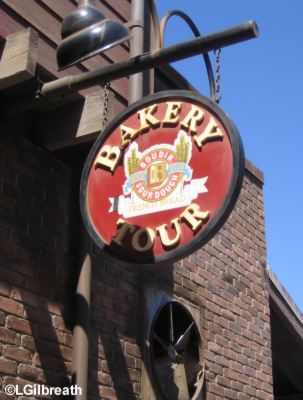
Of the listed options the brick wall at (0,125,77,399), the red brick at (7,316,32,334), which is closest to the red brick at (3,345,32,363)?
the brick wall at (0,125,77,399)

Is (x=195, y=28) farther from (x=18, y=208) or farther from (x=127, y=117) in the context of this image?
(x=18, y=208)

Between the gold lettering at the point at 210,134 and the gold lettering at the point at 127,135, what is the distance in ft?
1.43

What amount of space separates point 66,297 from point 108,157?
108 cm

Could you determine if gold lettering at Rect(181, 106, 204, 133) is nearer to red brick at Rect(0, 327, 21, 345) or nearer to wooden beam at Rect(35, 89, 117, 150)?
wooden beam at Rect(35, 89, 117, 150)


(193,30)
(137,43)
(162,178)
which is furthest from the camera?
(193,30)

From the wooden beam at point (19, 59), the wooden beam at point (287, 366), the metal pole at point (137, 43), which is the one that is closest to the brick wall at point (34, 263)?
the wooden beam at point (19, 59)

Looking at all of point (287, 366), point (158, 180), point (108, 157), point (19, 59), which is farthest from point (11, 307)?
point (287, 366)

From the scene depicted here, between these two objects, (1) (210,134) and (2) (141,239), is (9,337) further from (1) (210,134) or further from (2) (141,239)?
(1) (210,134)

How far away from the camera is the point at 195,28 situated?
636cm

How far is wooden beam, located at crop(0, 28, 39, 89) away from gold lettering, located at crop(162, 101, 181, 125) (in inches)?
34.5

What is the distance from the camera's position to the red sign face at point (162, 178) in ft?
12.9

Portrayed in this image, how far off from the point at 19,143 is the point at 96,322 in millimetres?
1370

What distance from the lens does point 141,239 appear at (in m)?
4.07

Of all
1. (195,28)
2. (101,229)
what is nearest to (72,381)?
(101,229)
